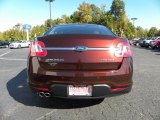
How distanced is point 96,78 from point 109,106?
0.93 m

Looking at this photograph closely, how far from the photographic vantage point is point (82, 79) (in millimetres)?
4086

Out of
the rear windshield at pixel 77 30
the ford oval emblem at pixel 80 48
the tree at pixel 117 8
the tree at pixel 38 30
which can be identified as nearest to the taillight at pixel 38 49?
the ford oval emblem at pixel 80 48

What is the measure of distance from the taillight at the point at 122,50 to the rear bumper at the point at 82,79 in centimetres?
9

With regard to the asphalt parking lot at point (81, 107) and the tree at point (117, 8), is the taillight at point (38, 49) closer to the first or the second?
the asphalt parking lot at point (81, 107)

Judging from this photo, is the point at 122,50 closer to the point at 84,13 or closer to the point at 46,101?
the point at 46,101

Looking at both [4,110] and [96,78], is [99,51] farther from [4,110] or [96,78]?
[4,110]

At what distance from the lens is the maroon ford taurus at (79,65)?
161 inches

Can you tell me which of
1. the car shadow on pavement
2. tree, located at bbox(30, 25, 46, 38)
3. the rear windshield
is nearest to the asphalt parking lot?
the car shadow on pavement

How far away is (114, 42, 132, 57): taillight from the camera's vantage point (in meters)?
4.22

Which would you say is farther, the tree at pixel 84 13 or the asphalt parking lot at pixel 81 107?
the tree at pixel 84 13

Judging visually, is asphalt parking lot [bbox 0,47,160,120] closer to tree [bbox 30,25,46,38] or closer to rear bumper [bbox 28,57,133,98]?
rear bumper [bbox 28,57,133,98]

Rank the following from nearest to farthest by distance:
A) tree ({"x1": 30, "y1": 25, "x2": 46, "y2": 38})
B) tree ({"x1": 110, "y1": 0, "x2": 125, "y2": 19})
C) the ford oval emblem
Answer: the ford oval emblem, tree ({"x1": 110, "y1": 0, "x2": 125, "y2": 19}), tree ({"x1": 30, "y1": 25, "x2": 46, "y2": 38})

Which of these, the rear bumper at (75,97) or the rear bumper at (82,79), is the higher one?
the rear bumper at (82,79)

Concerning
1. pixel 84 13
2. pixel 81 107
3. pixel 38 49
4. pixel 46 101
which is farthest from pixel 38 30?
pixel 38 49
